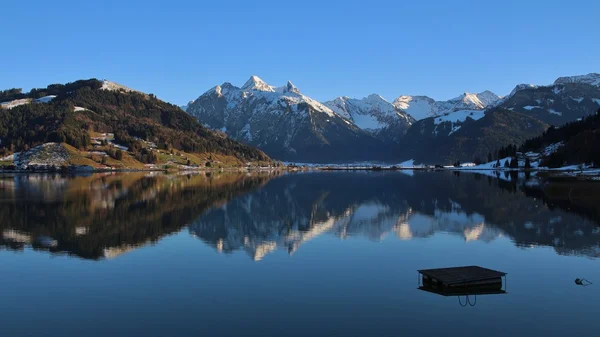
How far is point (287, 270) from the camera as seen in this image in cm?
4128

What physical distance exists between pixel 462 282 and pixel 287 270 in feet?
45.2

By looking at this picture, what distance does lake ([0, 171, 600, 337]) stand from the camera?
1119 inches

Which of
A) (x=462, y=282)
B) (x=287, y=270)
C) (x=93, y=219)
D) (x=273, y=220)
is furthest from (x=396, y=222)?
(x=93, y=219)

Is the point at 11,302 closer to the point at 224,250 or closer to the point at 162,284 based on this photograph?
the point at 162,284

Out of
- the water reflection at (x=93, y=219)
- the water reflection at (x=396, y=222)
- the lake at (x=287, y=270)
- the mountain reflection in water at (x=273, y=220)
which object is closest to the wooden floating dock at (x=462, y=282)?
the lake at (x=287, y=270)

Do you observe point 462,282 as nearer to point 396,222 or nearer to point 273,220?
point 396,222

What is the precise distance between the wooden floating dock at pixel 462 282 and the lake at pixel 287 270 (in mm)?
912

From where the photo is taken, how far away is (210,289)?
3547 cm

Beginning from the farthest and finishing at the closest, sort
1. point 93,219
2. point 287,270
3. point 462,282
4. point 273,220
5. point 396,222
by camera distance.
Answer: point 273,220 → point 396,222 → point 93,219 → point 287,270 → point 462,282

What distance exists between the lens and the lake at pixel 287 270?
2842 cm

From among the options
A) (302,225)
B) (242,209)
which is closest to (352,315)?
(302,225)

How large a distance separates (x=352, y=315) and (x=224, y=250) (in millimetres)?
23832

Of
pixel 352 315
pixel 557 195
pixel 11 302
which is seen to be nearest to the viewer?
pixel 352 315

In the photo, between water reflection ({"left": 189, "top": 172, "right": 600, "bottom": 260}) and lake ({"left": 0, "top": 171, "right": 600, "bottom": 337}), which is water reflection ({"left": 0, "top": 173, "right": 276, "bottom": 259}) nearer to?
lake ({"left": 0, "top": 171, "right": 600, "bottom": 337})
